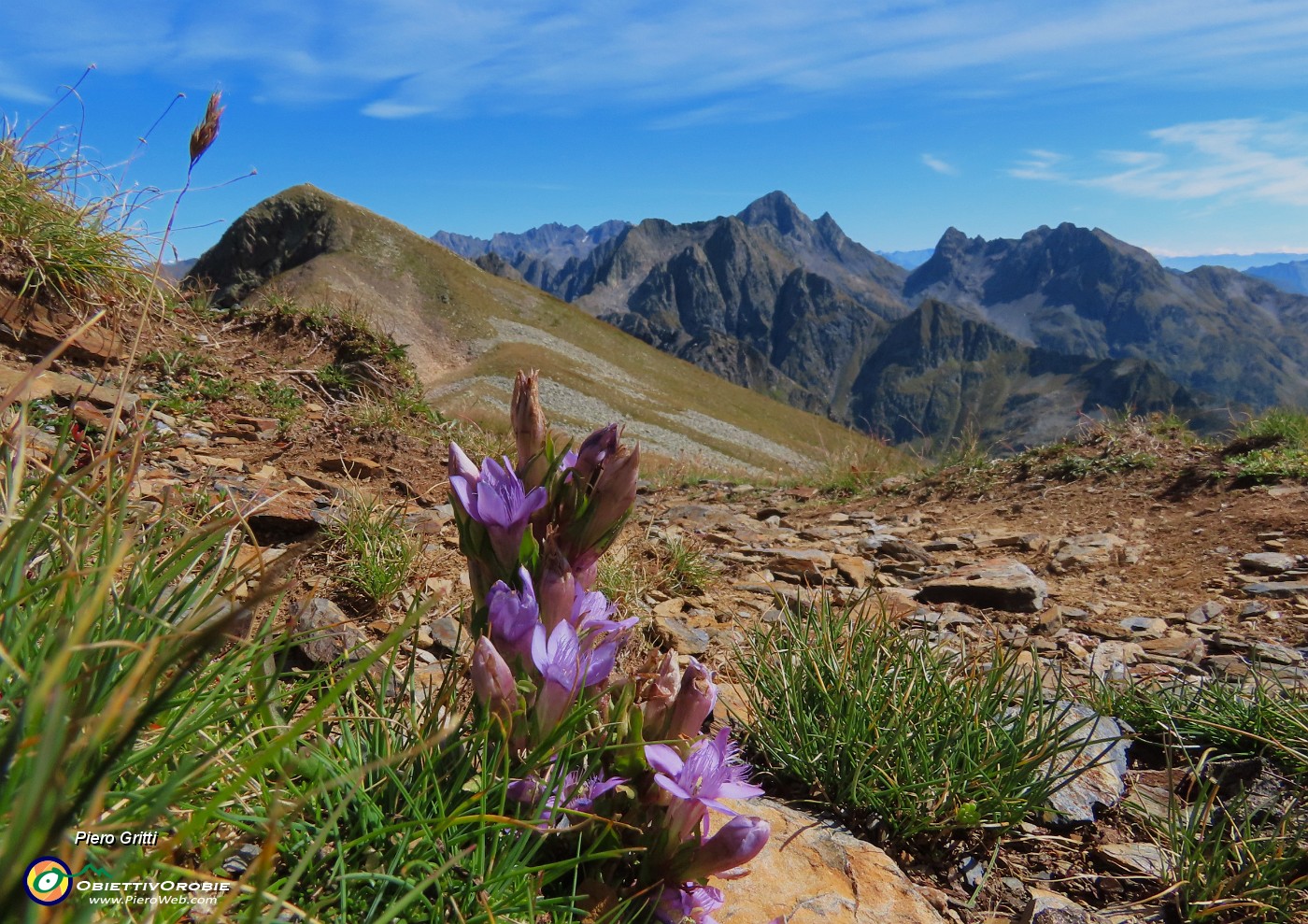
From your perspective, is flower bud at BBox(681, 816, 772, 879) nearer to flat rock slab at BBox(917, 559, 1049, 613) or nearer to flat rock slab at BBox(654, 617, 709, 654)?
flat rock slab at BBox(654, 617, 709, 654)

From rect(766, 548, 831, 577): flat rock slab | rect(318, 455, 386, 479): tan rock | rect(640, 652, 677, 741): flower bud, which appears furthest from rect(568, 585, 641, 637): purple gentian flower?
rect(318, 455, 386, 479): tan rock

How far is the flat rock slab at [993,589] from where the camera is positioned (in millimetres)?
5098

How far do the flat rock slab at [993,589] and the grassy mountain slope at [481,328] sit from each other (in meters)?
54.6

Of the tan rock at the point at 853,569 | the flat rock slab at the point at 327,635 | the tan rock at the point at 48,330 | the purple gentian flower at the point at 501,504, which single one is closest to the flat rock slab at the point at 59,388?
the tan rock at the point at 48,330

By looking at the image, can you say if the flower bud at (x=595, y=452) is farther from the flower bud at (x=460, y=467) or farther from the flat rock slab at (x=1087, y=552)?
the flat rock slab at (x=1087, y=552)

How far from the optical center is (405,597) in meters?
4.01

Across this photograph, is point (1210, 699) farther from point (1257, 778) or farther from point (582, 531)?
point (582, 531)

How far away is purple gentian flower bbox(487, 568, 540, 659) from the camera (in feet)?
5.30

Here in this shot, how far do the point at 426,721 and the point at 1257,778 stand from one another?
303cm

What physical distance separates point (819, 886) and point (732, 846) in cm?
94

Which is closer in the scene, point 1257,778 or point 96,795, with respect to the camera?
point 96,795

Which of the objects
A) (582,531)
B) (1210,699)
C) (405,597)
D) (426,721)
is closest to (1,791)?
(426,721)

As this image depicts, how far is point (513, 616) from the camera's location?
5.40 ft

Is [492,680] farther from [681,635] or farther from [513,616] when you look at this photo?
[681,635]
